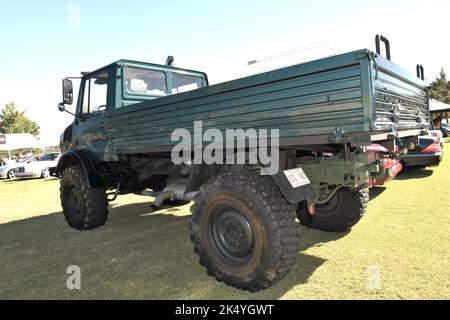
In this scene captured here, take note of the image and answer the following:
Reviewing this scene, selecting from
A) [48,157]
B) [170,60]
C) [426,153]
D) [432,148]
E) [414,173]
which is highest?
[170,60]

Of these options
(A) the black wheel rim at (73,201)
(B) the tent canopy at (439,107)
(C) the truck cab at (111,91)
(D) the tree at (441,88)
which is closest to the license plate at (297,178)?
(C) the truck cab at (111,91)

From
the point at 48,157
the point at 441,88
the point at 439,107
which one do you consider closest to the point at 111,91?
the point at 48,157

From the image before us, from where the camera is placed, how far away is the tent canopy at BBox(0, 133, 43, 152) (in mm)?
31375

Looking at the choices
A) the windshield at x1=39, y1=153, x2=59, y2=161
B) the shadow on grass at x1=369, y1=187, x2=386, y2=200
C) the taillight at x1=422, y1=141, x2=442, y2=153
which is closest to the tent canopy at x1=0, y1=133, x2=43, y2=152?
the windshield at x1=39, y1=153, x2=59, y2=161

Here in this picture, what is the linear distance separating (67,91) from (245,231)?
12.5 feet

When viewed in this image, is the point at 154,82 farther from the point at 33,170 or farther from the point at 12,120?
the point at 12,120

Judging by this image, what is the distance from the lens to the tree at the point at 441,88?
50022 mm

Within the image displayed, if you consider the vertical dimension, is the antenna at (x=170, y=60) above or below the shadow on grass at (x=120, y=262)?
above

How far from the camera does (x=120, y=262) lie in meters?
3.91

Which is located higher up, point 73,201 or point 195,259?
point 73,201

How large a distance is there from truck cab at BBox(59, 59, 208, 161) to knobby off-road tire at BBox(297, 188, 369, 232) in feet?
9.17

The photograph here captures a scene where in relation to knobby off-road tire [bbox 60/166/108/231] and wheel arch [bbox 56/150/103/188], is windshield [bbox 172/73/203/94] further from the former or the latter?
knobby off-road tire [bbox 60/166/108/231]

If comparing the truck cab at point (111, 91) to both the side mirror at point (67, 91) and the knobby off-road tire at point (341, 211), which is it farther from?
the knobby off-road tire at point (341, 211)

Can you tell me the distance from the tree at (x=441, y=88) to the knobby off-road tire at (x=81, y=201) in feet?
182
